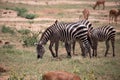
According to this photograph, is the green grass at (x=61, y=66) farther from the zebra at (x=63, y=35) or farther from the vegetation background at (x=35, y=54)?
the zebra at (x=63, y=35)

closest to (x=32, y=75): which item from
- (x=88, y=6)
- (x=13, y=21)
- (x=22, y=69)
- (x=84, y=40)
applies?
(x=22, y=69)

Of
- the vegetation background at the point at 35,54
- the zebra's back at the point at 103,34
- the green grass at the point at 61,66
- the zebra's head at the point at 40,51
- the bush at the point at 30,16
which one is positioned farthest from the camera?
the bush at the point at 30,16

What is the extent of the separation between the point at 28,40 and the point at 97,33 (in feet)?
12.1

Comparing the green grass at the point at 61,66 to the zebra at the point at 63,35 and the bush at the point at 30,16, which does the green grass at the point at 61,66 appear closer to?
the zebra at the point at 63,35

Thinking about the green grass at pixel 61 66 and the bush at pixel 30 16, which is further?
the bush at pixel 30 16

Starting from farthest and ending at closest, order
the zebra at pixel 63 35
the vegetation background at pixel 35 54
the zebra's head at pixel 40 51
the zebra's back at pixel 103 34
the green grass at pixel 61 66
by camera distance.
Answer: the zebra's back at pixel 103 34, the zebra at pixel 63 35, the zebra's head at pixel 40 51, the vegetation background at pixel 35 54, the green grass at pixel 61 66

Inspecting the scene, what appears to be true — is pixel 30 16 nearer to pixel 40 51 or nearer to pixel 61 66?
pixel 40 51

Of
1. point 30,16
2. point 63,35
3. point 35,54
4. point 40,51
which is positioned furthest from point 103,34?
point 30,16

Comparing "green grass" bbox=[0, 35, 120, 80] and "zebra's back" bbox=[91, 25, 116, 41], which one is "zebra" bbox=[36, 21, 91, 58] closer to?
"green grass" bbox=[0, 35, 120, 80]

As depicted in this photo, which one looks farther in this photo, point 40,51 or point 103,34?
point 103,34

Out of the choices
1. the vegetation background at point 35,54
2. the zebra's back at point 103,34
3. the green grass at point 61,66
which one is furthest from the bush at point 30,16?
the green grass at point 61,66

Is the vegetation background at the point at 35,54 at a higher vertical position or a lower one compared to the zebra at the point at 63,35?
lower

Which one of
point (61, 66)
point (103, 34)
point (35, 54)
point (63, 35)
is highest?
point (63, 35)

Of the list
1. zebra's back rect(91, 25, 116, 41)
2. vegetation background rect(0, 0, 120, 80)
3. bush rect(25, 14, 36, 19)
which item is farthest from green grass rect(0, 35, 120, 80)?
bush rect(25, 14, 36, 19)
